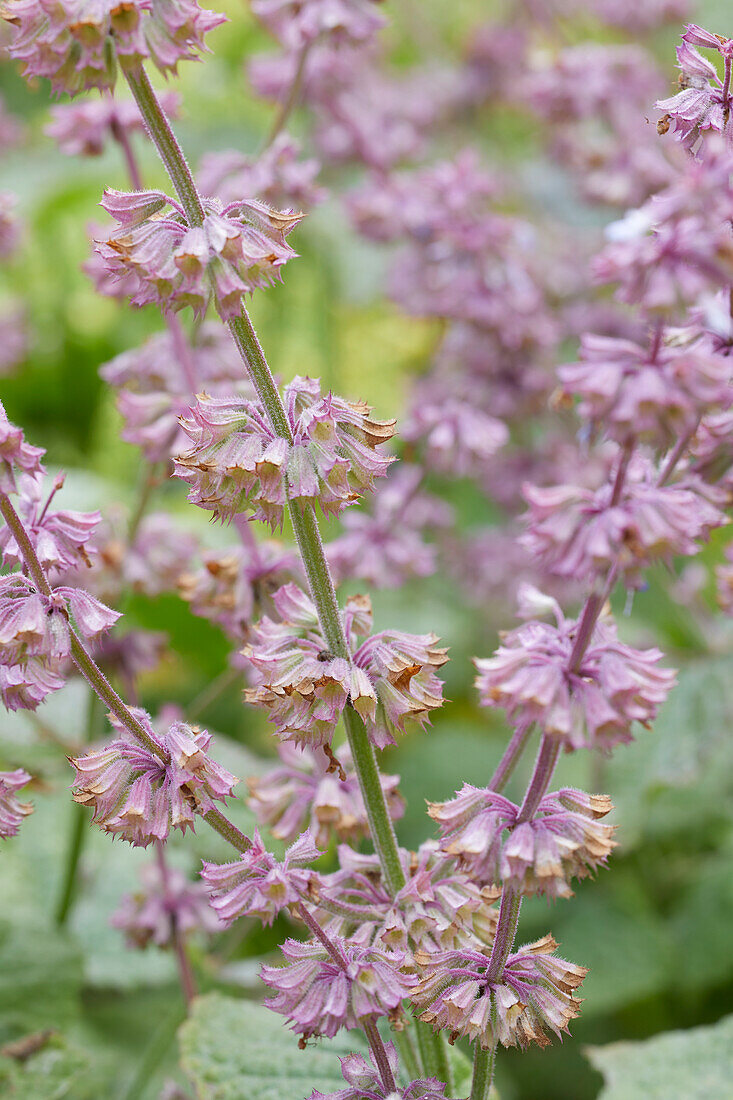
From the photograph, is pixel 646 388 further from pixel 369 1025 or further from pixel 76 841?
pixel 76 841

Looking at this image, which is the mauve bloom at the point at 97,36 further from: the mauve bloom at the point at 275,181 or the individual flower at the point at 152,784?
the mauve bloom at the point at 275,181

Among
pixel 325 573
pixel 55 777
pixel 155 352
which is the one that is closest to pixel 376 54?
pixel 155 352

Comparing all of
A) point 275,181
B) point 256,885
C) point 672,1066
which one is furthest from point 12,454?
point 672,1066

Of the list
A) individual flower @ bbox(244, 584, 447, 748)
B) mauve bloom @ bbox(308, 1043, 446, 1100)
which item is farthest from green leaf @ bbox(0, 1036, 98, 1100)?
individual flower @ bbox(244, 584, 447, 748)

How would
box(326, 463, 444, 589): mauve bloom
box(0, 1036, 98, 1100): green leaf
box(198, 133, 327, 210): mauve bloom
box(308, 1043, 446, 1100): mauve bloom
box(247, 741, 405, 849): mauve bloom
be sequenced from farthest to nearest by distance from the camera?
box(326, 463, 444, 589): mauve bloom → box(198, 133, 327, 210): mauve bloom → box(0, 1036, 98, 1100): green leaf → box(247, 741, 405, 849): mauve bloom → box(308, 1043, 446, 1100): mauve bloom

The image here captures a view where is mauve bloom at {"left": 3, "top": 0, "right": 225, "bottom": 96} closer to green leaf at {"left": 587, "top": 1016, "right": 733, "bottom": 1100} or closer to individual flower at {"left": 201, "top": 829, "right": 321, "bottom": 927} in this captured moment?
individual flower at {"left": 201, "top": 829, "right": 321, "bottom": 927}

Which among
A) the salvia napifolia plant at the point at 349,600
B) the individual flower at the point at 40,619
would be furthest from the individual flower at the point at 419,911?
the individual flower at the point at 40,619
